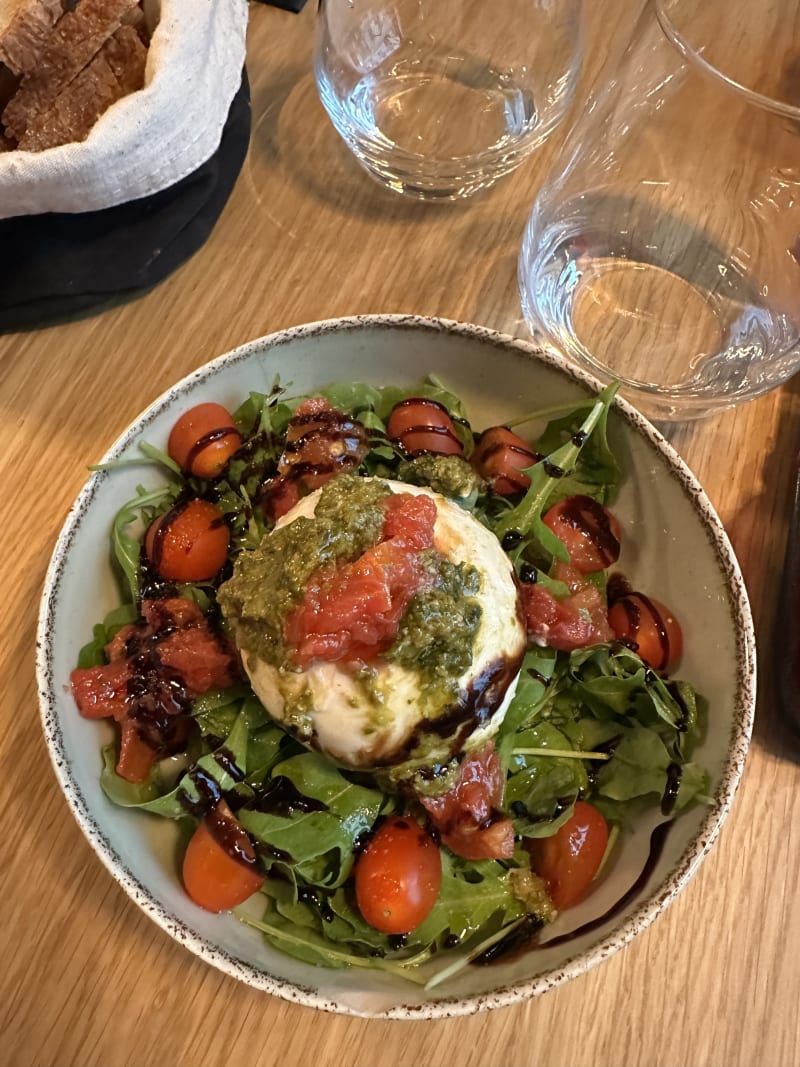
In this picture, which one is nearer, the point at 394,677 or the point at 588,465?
the point at 394,677

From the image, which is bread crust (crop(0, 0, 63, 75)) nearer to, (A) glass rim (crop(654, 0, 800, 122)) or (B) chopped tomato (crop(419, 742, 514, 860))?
(A) glass rim (crop(654, 0, 800, 122))

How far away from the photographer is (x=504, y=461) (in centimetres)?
117

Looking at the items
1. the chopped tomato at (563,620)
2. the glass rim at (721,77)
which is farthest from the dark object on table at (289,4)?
the chopped tomato at (563,620)

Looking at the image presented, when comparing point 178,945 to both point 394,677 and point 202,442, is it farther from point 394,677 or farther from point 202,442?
point 202,442

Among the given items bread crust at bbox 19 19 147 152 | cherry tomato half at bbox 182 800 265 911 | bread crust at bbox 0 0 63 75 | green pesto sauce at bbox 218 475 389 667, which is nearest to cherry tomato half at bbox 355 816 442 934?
cherry tomato half at bbox 182 800 265 911

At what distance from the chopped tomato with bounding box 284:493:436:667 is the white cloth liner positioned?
718 millimetres

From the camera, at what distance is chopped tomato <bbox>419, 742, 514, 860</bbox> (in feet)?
3.18

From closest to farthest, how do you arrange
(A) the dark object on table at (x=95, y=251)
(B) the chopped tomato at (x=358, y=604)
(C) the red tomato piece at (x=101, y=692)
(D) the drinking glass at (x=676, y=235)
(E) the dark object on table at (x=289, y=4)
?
(B) the chopped tomato at (x=358, y=604) < (C) the red tomato piece at (x=101, y=692) < (D) the drinking glass at (x=676, y=235) < (A) the dark object on table at (x=95, y=251) < (E) the dark object on table at (x=289, y=4)

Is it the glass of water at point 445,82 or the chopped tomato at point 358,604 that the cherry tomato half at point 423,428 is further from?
the glass of water at point 445,82

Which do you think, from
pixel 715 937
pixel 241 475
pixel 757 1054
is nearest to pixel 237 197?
pixel 241 475

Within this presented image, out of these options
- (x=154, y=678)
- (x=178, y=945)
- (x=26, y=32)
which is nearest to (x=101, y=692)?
(x=154, y=678)

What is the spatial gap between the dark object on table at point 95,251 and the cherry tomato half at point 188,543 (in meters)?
0.52

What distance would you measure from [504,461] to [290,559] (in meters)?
0.38

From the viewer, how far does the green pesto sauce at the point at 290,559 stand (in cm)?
93
